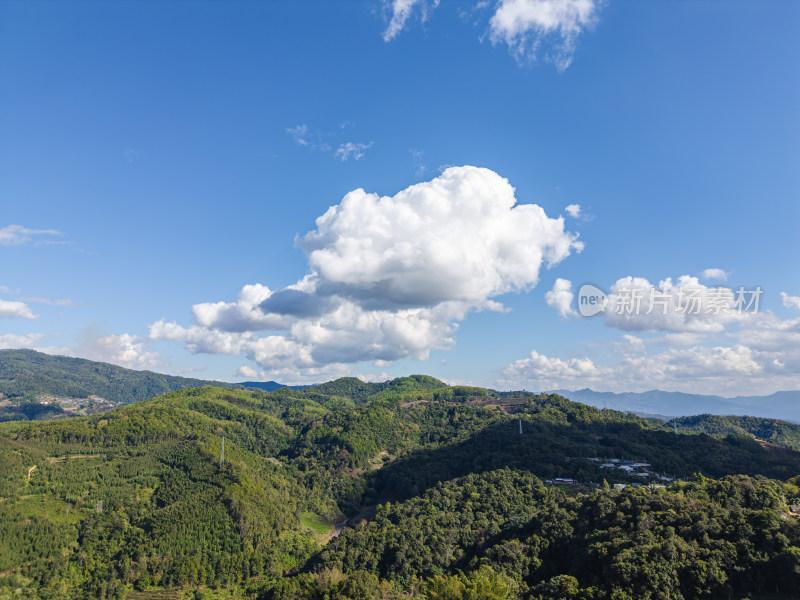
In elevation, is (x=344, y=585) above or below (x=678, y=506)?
below

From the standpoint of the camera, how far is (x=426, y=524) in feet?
389

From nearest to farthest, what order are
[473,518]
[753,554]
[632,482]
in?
[753,554] → [473,518] → [632,482]

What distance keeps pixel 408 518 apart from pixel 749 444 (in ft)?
543

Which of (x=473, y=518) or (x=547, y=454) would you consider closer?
(x=473, y=518)

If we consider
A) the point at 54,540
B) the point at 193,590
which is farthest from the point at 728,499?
the point at 54,540

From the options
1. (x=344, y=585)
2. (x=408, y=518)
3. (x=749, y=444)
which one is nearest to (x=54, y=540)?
(x=408, y=518)

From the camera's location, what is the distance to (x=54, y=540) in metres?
124

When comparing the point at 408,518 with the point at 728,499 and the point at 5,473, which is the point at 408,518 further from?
the point at 5,473

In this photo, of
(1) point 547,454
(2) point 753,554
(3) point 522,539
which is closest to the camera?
(2) point 753,554

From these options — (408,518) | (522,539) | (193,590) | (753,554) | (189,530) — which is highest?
(753,554)

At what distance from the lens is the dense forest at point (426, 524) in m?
→ 61.7

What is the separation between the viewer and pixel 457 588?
5922 centimetres

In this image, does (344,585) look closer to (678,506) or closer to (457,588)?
(457,588)

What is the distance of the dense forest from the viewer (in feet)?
202
